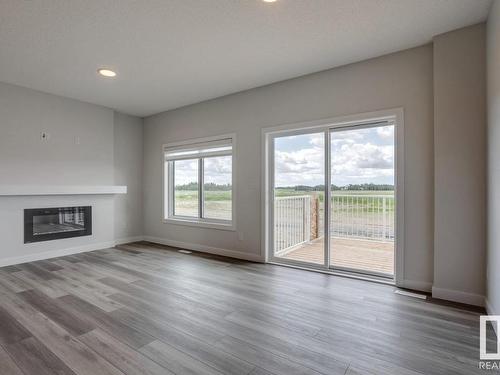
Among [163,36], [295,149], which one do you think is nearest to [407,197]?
[295,149]

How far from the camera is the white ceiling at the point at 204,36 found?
2256mm

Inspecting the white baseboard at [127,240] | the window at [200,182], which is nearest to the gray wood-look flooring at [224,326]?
the window at [200,182]

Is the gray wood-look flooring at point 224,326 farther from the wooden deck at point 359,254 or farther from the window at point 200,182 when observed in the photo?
the window at point 200,182

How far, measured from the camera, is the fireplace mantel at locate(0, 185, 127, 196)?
3758 mm

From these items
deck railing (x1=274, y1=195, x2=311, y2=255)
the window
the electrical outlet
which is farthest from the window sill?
the electrical outlet

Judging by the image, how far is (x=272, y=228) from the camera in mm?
3992

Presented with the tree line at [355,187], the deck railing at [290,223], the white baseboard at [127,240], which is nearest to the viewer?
the tree line at [355,187]

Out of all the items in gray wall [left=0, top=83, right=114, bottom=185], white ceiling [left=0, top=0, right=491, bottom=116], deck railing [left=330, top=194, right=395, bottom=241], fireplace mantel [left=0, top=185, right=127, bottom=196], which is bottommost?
deck railing [left=330, top=194, right=395, bottom=241]

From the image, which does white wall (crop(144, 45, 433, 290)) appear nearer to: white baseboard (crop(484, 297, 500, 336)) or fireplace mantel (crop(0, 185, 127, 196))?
white baseboard (crop(484, 297, 500, 336))

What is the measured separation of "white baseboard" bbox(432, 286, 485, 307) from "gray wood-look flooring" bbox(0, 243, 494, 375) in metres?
0.14

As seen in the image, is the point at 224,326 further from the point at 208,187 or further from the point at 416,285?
the point at 208,187

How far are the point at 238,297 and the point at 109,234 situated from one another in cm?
335

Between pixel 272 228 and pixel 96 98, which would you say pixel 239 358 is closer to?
pixel 272 228

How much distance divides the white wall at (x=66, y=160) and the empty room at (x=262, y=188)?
0.09 ft
